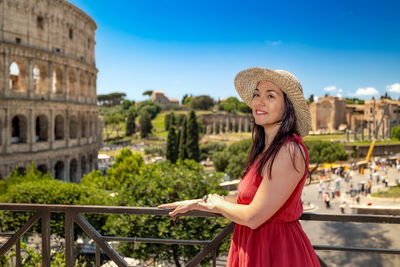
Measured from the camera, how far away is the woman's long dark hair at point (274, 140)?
2.26 meters

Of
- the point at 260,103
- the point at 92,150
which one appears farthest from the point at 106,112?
the point at 260,103

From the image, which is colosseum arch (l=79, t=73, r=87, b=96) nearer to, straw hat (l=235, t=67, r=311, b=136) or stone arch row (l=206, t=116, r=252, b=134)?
straw hat (l=235, t=67, r=311, b=136)

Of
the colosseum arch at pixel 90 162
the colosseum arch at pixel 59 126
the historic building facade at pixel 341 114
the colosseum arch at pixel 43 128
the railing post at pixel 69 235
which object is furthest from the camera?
the historic building facade at pixel 341 114

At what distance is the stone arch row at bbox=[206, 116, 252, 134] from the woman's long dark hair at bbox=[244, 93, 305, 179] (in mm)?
91878

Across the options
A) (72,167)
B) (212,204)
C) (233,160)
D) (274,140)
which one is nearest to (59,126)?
(72,167)

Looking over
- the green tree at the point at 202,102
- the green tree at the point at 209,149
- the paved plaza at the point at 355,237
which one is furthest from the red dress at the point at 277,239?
the green tree at the point at 202,102

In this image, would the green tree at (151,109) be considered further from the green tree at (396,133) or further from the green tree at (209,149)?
the green tree at (396,133)

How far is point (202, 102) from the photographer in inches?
4680

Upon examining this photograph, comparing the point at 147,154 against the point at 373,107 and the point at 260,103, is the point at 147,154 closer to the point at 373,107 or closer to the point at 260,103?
the point at 373,107

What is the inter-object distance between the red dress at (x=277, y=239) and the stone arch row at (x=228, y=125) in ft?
303

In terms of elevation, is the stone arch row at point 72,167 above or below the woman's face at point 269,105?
below

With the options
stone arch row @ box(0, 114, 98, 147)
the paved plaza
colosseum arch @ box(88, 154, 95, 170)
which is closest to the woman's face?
the paved plaza

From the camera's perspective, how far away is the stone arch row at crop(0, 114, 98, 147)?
26.6 m

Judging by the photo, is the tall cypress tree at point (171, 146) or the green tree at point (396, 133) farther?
the green tree at point (396, 133)
